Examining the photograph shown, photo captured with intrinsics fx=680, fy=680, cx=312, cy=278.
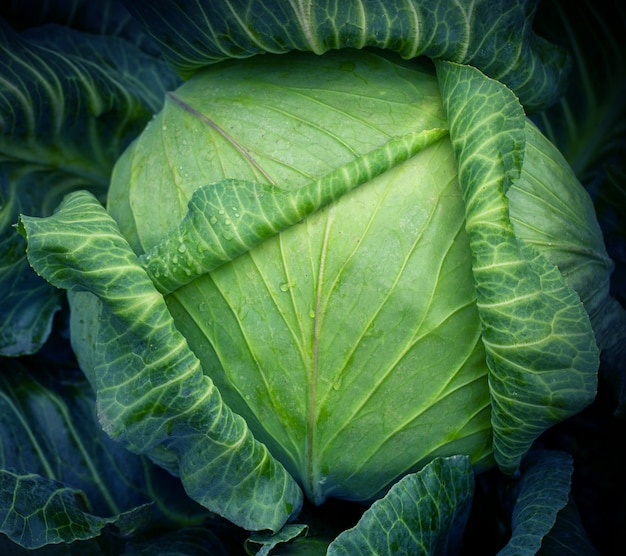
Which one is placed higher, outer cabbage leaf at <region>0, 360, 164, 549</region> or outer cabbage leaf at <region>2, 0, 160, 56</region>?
outer cabbage leaf at <region>2, 0, 160, 56</region>

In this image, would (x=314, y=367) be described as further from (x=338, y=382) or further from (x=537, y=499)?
(x=537, y=499)

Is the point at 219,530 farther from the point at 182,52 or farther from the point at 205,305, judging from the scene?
the point at 182,52

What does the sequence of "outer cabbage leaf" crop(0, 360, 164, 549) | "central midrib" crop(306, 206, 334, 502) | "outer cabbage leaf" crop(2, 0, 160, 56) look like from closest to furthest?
"central midrib" crop(306, 206, 334, 502) → "outer cabbage leaf" crop(0, 360, 164, 549) → "outer cabbage leaf" crop(2, 0, 160, 56)

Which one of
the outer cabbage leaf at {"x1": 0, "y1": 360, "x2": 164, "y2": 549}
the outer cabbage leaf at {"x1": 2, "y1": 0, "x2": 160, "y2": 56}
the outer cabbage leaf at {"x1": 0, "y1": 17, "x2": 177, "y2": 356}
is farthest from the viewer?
the outer cabbage leaf at {"x1": 2, "y1": 0, "x2": 160, "y2": 56}

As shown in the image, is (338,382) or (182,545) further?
(182,545)

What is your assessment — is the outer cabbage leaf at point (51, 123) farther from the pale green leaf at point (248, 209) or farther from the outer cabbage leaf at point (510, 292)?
the outer cabbage leaf at point (510, 292)

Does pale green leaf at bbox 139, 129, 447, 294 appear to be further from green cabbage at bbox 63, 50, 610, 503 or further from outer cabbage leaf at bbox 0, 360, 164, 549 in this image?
outer cabbage leaf at bbox 0, 360, 164, 549

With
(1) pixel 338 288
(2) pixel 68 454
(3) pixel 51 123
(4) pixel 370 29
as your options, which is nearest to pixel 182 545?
(2) pixel 68 454

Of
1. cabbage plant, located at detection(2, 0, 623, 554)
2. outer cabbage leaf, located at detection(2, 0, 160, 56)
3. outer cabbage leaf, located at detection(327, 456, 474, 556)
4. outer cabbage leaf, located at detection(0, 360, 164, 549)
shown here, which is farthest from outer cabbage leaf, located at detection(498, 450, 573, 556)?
outer cabbage leaf, located at detection(2, 0, 160, 56)
